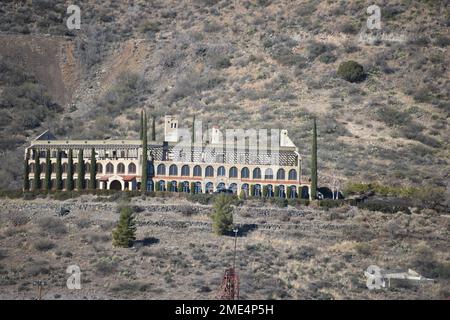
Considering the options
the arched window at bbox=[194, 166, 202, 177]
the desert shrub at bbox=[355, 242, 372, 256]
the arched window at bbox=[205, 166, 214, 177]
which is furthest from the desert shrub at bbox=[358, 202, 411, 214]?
the arched window at bbox=[194, 166, 202, 177]

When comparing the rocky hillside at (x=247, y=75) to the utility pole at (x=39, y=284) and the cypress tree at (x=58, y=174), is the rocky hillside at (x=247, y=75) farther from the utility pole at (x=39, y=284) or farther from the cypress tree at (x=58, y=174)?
the utility pole at (x=39, y=284)

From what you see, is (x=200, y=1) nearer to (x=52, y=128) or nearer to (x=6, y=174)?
(x=52, y=128)

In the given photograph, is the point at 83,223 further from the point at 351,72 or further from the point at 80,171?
the point at 351,72

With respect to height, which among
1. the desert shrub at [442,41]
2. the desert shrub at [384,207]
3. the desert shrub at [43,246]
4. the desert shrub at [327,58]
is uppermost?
the desert shrub at [442,41]

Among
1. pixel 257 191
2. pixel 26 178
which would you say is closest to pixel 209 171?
pixel 257 191

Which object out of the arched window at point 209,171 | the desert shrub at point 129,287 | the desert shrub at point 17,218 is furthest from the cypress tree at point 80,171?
the desert shrub at point 129,287
